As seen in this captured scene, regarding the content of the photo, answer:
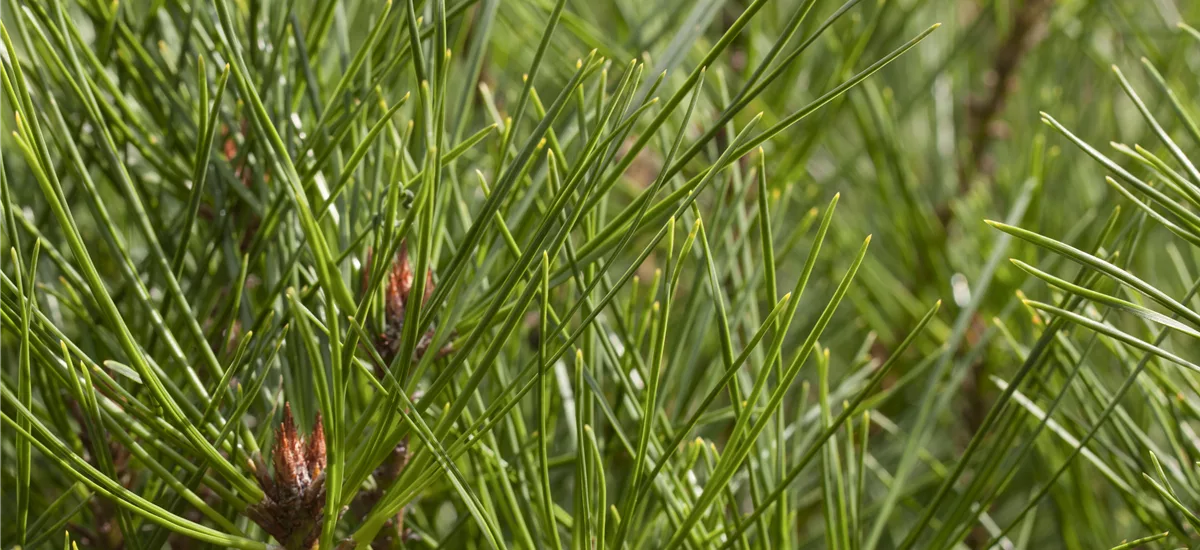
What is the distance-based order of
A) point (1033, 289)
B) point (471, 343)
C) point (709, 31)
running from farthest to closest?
point (709, 31) < point (1033, 289) < point (471, 343)

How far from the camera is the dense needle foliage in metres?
0.23

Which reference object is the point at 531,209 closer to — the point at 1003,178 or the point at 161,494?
the point at 161,494

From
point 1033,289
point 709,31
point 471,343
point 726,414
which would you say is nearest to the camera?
point 471,343

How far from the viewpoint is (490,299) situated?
0.29 meters

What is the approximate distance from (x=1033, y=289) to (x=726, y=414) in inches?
9.2

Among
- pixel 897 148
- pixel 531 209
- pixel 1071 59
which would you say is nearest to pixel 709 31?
pixel 897 148

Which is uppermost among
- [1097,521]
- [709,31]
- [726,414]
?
[709,31]

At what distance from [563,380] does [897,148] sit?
0.26 m

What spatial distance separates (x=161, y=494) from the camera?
31 cm

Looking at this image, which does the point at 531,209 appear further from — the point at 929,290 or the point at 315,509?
the point at 929,290

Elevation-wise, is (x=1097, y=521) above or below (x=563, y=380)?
below

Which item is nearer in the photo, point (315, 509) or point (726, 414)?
point (315, 509)

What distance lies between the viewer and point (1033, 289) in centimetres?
54

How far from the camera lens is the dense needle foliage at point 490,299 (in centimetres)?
23
